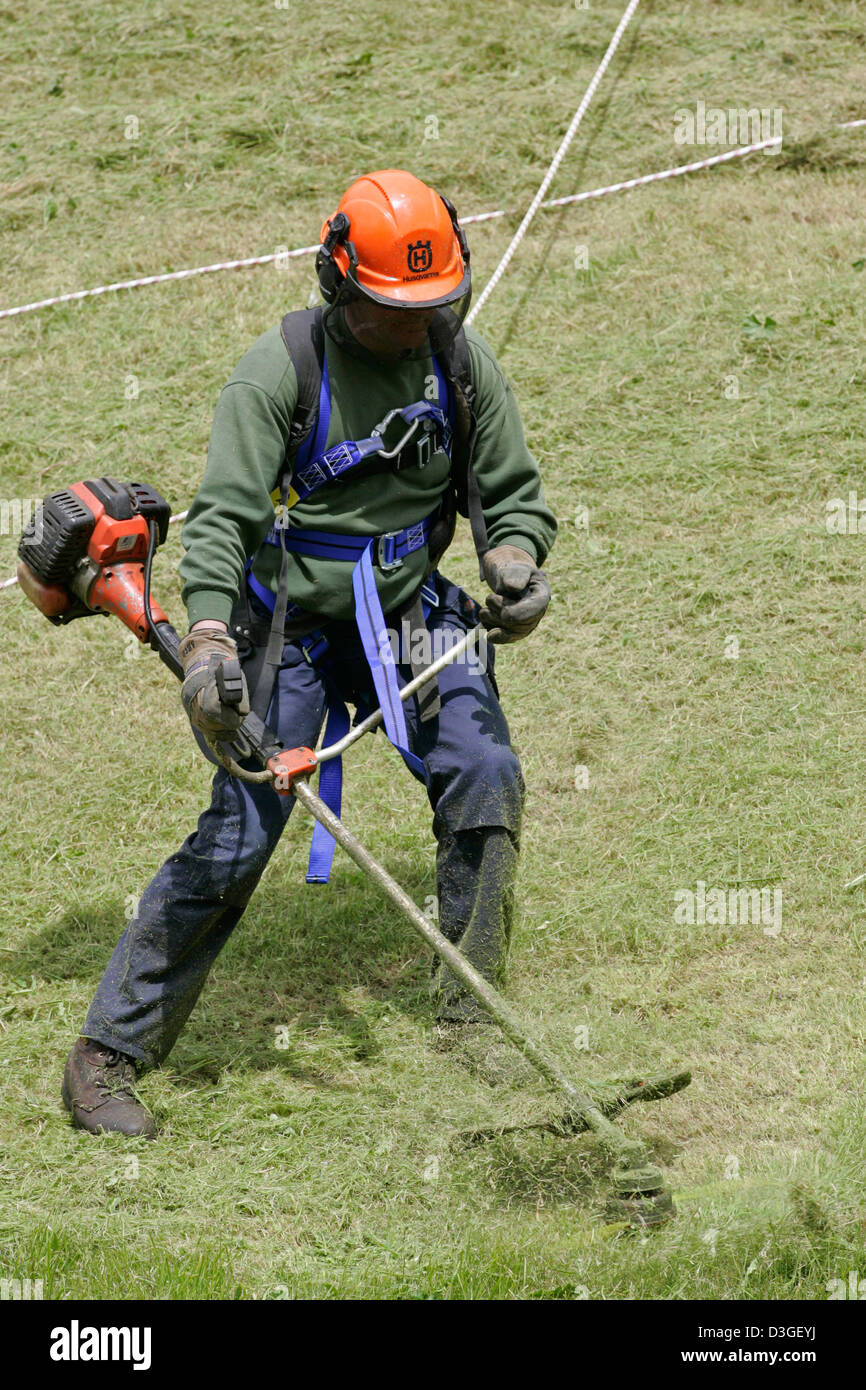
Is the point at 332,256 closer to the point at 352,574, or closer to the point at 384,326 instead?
the point at 384,326

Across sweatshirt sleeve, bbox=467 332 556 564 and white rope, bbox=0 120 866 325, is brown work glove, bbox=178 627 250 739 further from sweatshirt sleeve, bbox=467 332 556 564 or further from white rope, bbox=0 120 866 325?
white rope, bbox=0 120 866 325

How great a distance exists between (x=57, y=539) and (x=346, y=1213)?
2002mm

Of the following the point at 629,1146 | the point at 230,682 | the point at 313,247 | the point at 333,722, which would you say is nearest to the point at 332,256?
the point at 230,682

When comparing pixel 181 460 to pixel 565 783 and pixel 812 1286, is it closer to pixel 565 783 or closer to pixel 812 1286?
pixel 565 783

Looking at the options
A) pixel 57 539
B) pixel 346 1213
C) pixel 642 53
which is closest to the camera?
pixel 346 1213

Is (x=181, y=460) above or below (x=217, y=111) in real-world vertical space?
below

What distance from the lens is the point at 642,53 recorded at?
950 cm

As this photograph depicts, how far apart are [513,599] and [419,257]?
0.94m

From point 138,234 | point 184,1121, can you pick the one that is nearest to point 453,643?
point 184,1121

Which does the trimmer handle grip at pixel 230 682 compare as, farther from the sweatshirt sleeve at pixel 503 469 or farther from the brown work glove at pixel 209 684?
the sweatshirt sleeve at pixel 503 469

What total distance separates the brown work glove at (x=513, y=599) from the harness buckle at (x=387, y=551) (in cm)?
26

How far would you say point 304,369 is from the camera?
3930 millimetres

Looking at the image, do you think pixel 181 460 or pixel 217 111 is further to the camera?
pixel 217 111

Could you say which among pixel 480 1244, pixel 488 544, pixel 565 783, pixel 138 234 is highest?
pixel 488 544
